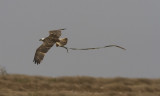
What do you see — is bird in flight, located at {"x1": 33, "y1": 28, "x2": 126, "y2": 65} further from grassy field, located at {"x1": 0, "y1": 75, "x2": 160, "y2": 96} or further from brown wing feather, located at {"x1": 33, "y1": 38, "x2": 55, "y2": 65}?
grassy field, located at {"x1": 0, "y1": 75, "x2": 160, "y2": 96}

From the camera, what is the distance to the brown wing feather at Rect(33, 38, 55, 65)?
4211mm

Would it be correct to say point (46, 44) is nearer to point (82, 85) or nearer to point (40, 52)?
point (40, 52)

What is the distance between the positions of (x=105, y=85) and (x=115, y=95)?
54.9 inches

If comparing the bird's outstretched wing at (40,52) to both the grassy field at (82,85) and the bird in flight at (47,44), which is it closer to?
the bird in flight at (47,44)

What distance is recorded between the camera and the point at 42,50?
4266mm

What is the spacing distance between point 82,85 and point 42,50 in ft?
29.6

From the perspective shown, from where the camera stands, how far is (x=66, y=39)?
4.36 meters

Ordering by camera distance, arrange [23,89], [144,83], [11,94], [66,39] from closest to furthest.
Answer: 1. [66,39]
2. [11,94]
3. [23,89]
4. [144,83]

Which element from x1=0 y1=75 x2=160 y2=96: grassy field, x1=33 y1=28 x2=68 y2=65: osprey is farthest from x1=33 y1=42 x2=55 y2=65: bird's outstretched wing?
x1=0 y1=75 x2=160 y2=96: grassy field

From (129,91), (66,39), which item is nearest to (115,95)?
(129,91)

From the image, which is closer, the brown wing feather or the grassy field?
the brown wing feather

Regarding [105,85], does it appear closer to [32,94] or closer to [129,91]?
[129,91]

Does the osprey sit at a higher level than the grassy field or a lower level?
lower

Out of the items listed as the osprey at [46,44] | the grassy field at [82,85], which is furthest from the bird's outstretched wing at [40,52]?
the grassy field at [82,85]
